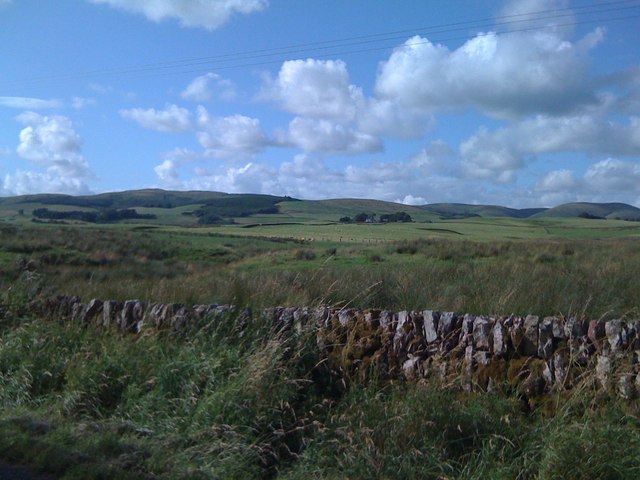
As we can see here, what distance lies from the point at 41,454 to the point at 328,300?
4333mm

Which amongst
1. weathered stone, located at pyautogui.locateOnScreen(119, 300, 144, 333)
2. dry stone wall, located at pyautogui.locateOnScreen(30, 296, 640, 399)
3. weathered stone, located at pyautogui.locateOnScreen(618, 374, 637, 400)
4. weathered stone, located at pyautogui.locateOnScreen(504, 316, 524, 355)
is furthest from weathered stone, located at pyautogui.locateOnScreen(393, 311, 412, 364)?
weathered stone, located at pyautogui.locateOnScreen(119, 300, 144, 333)

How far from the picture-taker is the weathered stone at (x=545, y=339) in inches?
266

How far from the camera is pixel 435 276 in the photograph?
12.0 meters

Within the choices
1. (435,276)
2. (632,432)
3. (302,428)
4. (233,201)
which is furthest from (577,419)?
(233,201)

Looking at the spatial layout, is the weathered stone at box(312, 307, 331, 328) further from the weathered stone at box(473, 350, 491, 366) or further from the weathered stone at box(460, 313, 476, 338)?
the weathered stone at box(473, 350, 491, 366)

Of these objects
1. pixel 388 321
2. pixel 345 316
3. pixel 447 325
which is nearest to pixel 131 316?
pixel 345 316

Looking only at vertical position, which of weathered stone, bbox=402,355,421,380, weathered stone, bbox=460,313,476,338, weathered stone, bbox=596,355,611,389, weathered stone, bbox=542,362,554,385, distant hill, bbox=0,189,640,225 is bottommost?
weathered stone, bbox=402,355,421,380

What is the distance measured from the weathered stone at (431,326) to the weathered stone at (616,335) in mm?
1615

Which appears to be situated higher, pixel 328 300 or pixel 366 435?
pixel 328 300

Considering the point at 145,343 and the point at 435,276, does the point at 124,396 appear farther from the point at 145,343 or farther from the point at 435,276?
the point at 435,276

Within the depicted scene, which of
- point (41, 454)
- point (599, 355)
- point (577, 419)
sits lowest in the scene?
point (41, 454)

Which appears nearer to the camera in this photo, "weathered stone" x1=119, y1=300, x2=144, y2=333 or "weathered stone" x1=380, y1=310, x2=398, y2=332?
"weathered stone" x1=380, y1=310, x2=398, y2=332

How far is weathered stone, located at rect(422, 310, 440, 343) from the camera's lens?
7251 millimetres

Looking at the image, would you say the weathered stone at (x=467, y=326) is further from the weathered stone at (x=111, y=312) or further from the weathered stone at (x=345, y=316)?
the weathered stone at (x=111, y=312)
